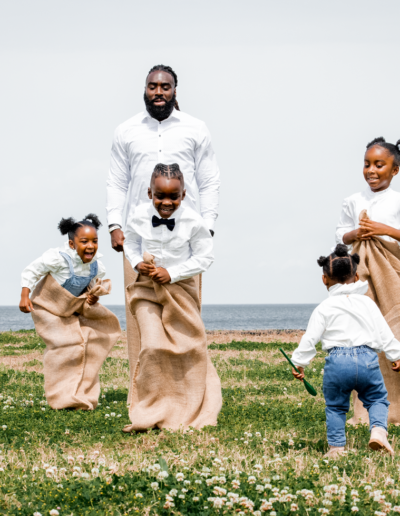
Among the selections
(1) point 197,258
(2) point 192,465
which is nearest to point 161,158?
(1) point 197,258

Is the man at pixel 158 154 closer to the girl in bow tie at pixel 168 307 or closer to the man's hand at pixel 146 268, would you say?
the girl in bow tie at pixel 168 307

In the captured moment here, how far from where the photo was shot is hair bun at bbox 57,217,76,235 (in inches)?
325

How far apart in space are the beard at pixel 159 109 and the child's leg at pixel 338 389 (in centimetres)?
320

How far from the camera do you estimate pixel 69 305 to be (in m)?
8.24

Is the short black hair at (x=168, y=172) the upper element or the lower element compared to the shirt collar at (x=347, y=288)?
upper

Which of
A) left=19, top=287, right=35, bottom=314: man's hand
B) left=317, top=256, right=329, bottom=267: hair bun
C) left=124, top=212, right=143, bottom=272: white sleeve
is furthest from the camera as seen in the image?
left=19, top=287, right=35, bottom=314: man's hand

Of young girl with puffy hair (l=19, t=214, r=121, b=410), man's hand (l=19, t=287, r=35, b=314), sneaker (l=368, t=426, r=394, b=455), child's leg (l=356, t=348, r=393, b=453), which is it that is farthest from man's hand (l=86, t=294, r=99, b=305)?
sneaker (l=368, t=426, r=394, b=455)

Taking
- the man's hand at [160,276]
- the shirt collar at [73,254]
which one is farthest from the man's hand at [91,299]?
the man's hand at [160,276]

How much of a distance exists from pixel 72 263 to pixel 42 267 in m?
0.38

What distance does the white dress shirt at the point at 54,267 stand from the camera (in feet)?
26.2

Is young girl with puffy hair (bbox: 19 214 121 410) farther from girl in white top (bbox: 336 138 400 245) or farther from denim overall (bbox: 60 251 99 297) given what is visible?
girl in white top (bbox: 336 138 400 245)

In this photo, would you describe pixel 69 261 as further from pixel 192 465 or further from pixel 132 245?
pixel 192 465

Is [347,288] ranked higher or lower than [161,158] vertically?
lower

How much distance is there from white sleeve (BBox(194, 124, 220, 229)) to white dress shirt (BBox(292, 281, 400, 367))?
2.01m
